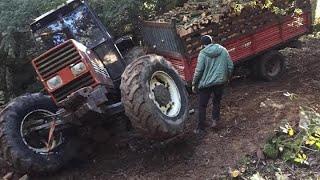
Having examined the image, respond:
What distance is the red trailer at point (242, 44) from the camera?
8773mm

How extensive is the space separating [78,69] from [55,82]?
1.26 feet

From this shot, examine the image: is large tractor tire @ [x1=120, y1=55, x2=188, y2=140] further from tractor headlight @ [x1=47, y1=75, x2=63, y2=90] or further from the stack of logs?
the stack of logs

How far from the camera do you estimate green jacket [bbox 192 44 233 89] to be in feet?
24.3

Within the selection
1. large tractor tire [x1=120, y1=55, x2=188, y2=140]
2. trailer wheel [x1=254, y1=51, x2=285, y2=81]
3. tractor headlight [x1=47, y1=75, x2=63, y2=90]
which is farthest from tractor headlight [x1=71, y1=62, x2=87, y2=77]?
trailer wheel [x1=254, y1=51, x2=285, y2=81]

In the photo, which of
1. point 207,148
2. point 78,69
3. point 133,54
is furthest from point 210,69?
point 78,69

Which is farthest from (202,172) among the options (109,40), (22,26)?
(22,26)

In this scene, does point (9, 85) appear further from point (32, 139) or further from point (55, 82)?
point (55, 82)

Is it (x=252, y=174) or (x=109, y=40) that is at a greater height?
(x=109, y=40)

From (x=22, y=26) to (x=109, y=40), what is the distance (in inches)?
120

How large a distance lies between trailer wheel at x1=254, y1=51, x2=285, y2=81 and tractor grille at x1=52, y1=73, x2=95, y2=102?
4625 mm

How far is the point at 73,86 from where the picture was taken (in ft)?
21.8

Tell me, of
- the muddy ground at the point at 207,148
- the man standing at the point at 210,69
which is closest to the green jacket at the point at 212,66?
the man standing at the point at 210,69

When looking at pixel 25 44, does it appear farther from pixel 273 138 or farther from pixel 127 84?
pixel 273 138

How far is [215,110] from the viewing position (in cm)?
764
